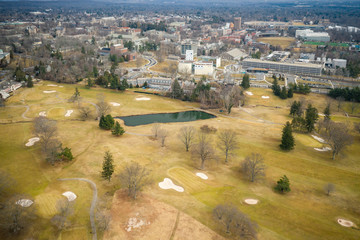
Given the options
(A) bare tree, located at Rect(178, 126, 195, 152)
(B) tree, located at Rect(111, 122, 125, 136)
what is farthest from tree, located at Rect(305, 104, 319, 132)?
(B) tree, located at Rect(111, 122, 125, 136)

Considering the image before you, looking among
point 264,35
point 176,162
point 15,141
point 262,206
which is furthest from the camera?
point 264,35

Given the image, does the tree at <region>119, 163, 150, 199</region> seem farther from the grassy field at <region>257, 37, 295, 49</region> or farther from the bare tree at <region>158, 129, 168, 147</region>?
the grassy field at <region>257, 37, 295, 49</region>

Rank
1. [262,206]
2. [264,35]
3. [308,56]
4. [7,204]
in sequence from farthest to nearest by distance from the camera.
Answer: [264,35] → [308,56] → [262,206] → [7,204]

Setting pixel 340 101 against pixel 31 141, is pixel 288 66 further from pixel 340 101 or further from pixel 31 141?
pixel 31 141

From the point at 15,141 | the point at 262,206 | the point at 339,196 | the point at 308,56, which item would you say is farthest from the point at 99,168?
the point at 308,56

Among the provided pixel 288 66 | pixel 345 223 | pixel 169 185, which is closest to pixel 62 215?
pixel 169 185

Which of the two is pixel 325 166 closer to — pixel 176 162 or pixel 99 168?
pixel 176 162
